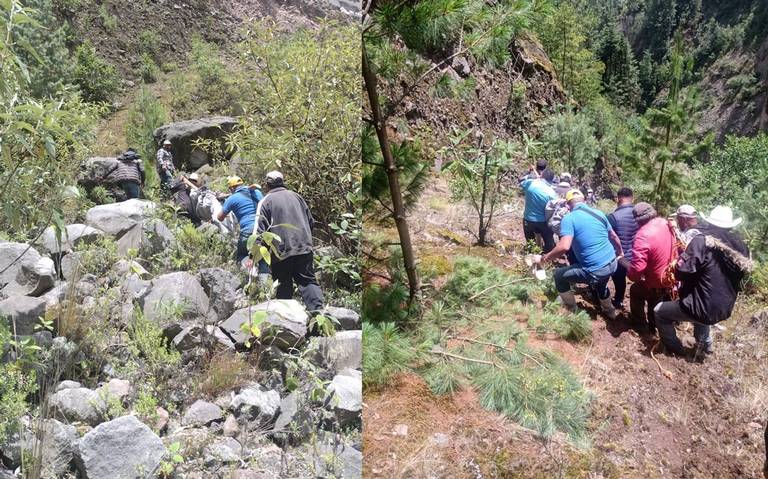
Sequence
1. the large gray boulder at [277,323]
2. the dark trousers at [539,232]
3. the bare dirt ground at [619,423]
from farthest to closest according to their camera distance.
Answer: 1. the dark trousers at [539,232]
2. the bare dirt ground at [619,423]
3. the large gray boulder at [277,323]

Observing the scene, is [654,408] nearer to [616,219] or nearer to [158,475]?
[616,219]

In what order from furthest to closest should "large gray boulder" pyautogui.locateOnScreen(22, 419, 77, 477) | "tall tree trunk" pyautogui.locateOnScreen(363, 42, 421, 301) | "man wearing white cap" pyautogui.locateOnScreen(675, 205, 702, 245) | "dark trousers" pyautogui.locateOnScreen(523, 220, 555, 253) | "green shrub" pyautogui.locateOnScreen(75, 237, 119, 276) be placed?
"dark trousers" pyautogui.locateOnScreen(523, 220, 555, 253) < "man wearing white cap" pyautogui.locateOnScreen(675, 205, 702, 245) < "tall tree trunk" pyautogui.locateOnScreen(363, 42, 421, 301) < "green shrub" pyautogui.locateOnScreen(75, 237, 119, 276) < "large gray boulder" pyautogui.locateOnScreen(22, 419, 77, 477)

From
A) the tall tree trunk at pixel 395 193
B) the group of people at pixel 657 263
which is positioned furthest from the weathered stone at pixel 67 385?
the group of people at pixel 657 263

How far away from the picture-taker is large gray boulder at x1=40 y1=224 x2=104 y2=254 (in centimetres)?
95

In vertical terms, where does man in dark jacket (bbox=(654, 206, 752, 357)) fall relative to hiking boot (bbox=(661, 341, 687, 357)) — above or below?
above

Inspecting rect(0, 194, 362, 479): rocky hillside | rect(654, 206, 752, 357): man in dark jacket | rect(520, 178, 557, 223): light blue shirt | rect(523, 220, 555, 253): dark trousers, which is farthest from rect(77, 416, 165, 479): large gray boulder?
rect(520, 178, 557, 223): light blue shirt

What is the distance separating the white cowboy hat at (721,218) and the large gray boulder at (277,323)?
120 cm

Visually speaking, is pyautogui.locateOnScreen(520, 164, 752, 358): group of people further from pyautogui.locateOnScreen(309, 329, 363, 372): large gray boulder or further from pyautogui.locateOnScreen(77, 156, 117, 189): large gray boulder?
pyautogui.locateOnScreen(77, 156, 117, 189): large gray boulder

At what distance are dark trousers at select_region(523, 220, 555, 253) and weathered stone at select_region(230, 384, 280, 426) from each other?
1.44 metres

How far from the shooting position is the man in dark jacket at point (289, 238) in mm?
1109

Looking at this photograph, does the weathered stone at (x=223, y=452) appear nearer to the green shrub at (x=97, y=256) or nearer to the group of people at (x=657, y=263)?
the green shrub at (x=97, y=256)

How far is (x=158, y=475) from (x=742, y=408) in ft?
4.73

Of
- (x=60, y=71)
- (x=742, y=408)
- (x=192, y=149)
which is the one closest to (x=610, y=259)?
(x=742, y=408)

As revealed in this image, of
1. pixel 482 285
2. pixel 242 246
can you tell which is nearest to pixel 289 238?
pixel 242 246
